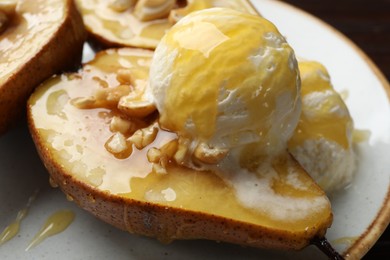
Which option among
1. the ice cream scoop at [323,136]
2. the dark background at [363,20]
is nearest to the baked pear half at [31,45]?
the ice cream scoop at [323,136]

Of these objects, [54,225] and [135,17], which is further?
[135,17]

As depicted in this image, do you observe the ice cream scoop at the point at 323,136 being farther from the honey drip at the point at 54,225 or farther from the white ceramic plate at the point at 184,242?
the honey drip at the point at 54,225

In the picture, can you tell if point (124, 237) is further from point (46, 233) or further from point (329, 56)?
point (329, 56)

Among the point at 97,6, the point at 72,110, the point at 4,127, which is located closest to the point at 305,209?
the point at 72,110

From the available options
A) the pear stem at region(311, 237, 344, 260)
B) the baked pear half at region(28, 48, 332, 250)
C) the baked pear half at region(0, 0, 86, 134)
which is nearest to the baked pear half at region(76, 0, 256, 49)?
the baked pear half at region(0, 0, 86, 134)

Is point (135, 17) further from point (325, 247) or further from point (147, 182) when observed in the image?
point (325, 247)

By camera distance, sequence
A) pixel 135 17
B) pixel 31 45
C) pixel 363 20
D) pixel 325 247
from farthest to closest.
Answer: pixel 363 20
pixel 135 17
pixel 31 45
pixel 325 247

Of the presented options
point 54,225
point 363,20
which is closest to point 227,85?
point 54,225
